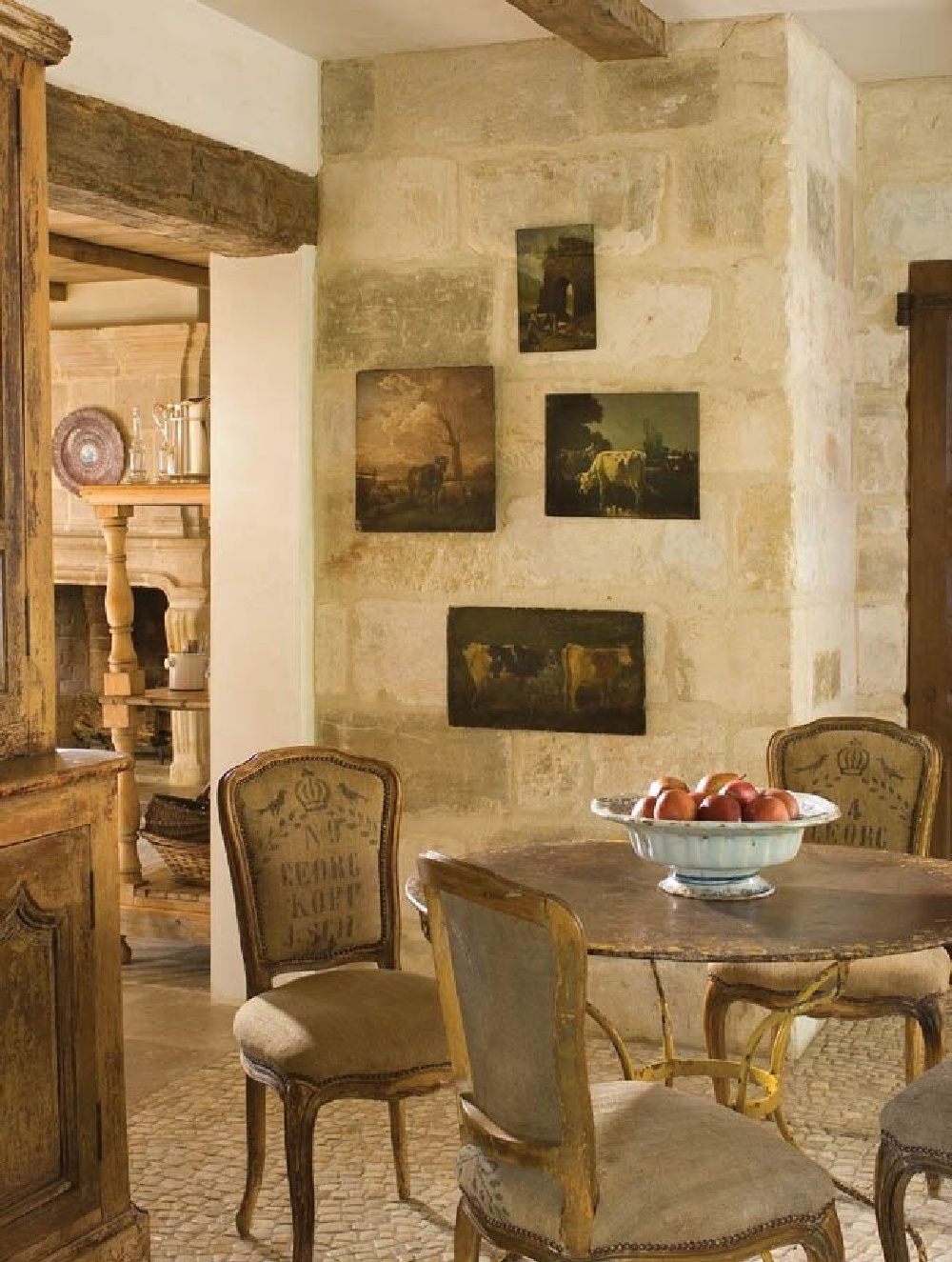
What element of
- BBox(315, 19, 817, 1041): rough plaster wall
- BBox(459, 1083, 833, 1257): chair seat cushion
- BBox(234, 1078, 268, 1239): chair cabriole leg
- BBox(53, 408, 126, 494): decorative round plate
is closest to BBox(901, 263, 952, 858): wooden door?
BBox(315, 19, 817, 1041): rough plaster wall

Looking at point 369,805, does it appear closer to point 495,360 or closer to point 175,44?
point 495,360

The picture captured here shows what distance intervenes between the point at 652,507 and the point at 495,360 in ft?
1.95

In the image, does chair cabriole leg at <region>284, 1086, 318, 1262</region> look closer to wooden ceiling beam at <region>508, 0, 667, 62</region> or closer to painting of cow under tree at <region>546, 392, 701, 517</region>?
painting of cow under tree at <region>546, 392, 701, 517</region>

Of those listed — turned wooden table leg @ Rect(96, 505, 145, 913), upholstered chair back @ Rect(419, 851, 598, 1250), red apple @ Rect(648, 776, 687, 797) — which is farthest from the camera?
turned wooden table leg @ Rect(96, 505, 145, 913)

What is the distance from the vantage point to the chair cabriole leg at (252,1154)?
330 cm

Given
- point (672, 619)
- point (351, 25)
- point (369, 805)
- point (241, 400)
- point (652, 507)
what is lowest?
point (369, 805)

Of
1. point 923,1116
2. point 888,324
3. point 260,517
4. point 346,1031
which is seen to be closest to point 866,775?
point 923,1116

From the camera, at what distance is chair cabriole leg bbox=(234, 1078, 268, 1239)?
3.30m

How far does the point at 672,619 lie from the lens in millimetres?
4469

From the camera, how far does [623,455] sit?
4473mm

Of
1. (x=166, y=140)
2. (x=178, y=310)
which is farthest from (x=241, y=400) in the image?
(x=178, y=310)

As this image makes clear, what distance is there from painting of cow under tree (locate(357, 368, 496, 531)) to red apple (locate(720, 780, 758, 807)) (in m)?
1.84

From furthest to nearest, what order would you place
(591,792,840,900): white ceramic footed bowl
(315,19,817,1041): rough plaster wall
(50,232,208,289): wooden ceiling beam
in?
(50,232,208,289): wooden ceiling beam < (315,19,817,1041): rough plaster wall < (591,792,840,900): white ceramic footed bowl

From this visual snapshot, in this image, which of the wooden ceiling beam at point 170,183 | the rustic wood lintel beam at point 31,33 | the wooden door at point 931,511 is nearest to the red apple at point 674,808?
the rustic wood lintel beam at point 31,33
